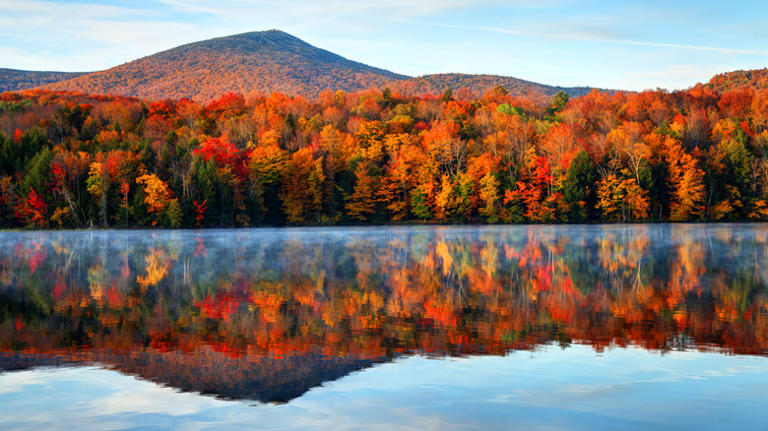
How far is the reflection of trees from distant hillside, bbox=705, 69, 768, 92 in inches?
5349

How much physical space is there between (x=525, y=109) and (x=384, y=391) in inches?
4973

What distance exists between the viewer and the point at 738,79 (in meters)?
156

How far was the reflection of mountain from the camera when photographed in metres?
9.53

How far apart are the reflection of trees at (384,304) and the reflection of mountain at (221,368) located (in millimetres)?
523

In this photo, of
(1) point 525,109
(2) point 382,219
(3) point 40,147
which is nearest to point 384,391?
(2) point 382,219

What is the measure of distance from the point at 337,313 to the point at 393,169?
85998 millimetres

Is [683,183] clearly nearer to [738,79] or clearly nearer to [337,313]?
[738,79]

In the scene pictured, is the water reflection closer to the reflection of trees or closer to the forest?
the reflection of trees

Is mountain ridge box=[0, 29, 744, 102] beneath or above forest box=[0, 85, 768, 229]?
above

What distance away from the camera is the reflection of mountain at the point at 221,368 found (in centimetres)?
953

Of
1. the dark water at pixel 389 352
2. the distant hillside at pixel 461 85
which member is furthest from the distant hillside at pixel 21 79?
the dark water at pixel 389 352

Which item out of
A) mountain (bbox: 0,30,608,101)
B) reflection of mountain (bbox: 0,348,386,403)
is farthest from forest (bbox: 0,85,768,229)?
reflection of mountain (bbox: 0,348,386,403)

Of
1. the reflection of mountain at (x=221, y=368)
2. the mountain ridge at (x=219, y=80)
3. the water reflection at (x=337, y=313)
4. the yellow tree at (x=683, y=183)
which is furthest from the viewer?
the mountain ridge at (x=219, y=80)

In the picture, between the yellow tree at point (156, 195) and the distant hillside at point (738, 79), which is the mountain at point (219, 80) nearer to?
the distant hillside at point (738, 79)
